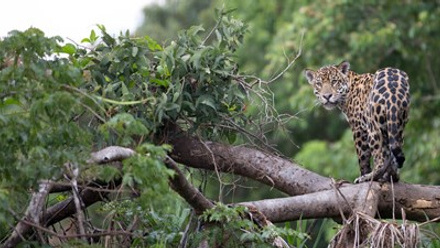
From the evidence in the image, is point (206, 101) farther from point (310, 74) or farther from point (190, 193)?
point (310, 74)

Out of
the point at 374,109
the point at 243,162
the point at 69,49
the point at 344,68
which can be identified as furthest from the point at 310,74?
the point at 69,49

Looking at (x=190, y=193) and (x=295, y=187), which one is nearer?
(x=190, y=193)

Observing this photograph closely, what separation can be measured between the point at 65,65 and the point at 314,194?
231 cm

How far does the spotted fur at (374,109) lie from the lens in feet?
25.9

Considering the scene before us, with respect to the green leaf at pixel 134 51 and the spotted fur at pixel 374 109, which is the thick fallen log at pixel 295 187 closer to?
the spotted fur at pixel 374 109

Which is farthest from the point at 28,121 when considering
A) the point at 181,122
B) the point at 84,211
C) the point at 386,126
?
the point at 386,126

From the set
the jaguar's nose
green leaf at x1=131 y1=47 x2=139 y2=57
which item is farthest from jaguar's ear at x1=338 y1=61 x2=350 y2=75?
green leaf at x1=131 y1=47 x2=139 y2=57

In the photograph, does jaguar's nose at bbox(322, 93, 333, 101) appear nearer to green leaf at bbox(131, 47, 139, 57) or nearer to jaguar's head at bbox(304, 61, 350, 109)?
jaguar's head at bbox(304, 61, 350, 109)

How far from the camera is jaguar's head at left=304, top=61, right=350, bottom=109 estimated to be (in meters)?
9.20

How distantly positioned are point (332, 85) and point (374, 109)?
1179 mm

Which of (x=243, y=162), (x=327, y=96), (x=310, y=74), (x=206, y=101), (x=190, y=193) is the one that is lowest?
(x=190, y=193)

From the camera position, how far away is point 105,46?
7.55 metres

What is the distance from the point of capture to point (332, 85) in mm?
9289

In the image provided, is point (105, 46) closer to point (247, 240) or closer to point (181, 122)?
point (181, 122)
